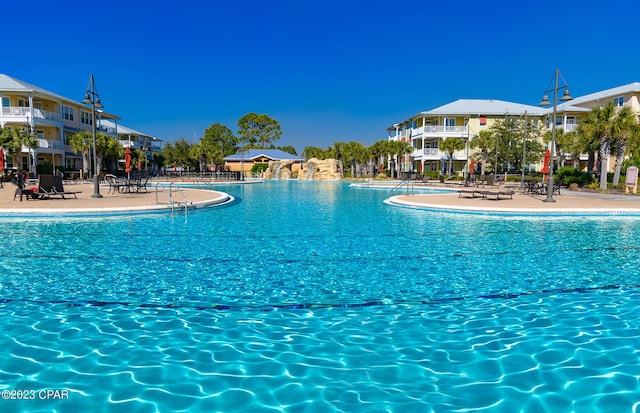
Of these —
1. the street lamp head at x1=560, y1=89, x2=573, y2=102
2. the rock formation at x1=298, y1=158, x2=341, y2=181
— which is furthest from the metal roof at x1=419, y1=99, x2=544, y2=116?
the street lamp head at x1=560, y1=89, x2=573, y2=102

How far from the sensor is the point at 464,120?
190 feet

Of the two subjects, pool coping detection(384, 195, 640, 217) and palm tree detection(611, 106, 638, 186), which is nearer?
pool coping detection(384, 195, 640, 217)

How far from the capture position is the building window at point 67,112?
49.1 meters

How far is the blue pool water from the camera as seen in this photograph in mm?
3879

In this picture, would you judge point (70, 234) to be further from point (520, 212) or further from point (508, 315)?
point (520, 212)

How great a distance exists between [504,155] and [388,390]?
5016cm

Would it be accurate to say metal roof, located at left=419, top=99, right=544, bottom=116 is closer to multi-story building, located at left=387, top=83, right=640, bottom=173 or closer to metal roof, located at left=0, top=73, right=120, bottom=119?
multi-story building, located at left=387, top=83, right=640, bottom=173

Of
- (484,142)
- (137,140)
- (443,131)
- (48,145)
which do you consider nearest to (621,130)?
(484,142)

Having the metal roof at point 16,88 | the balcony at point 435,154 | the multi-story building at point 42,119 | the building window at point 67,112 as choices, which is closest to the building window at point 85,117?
the multi-story building at point 42,119

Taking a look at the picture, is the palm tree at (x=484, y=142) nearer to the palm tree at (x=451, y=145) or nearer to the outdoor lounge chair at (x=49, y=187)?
the palm tree at (x=451, y=145)

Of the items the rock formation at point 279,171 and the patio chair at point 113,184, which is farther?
the rock formation at point 279,171

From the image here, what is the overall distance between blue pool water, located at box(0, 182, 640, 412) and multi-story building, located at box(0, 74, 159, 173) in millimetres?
32803

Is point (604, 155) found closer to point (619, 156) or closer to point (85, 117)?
point (619, 156)

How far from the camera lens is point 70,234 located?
467 inches
